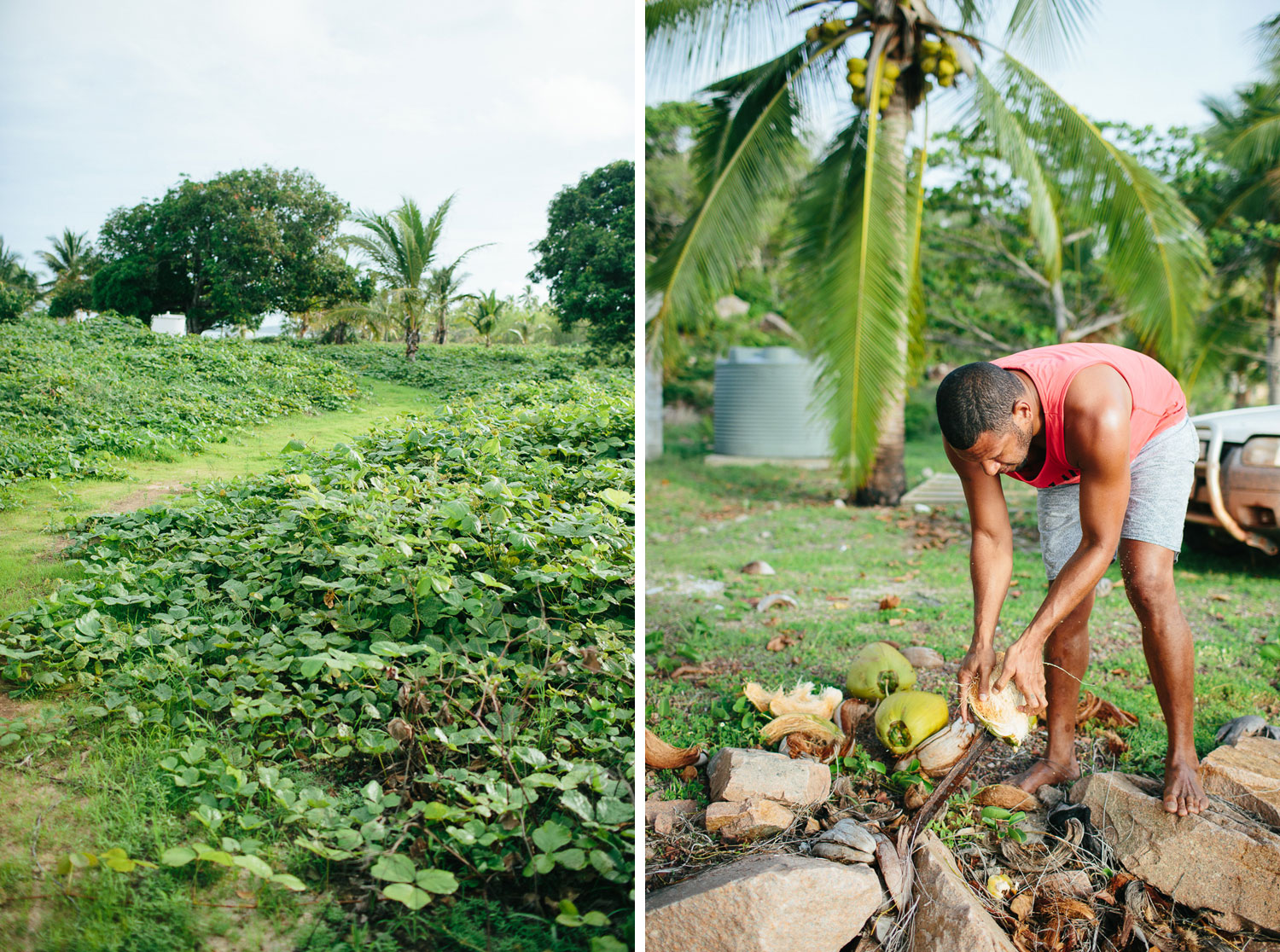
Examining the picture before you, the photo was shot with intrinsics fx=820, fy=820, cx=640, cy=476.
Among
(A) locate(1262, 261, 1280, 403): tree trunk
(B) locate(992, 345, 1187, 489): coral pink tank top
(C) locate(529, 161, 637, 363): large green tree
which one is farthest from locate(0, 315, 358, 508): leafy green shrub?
(A) locate(1262, 261, 1280, 403): tree trunk

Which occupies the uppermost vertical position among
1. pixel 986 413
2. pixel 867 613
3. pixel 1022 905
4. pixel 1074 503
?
pixel 986 413

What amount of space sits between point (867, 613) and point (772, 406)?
6966 mm

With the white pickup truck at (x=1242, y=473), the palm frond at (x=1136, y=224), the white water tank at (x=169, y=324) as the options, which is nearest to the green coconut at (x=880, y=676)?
the white water tank at (x=169, y=324)

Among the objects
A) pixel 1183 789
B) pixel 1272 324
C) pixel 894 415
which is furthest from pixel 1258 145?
pixel 1183 789

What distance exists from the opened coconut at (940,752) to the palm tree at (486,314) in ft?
5.82

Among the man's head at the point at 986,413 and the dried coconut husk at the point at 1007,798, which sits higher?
the man's head at the point at 986,413

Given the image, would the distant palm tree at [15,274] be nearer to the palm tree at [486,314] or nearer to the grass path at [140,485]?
the grass path at [140,485]

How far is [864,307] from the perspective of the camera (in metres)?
5.49

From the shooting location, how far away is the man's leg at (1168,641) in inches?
84.0

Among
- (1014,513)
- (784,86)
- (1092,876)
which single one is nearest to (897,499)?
(1014,513)

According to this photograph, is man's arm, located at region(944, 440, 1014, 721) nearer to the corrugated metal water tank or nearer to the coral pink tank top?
the coral pink tank top

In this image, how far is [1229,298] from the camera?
996 cm

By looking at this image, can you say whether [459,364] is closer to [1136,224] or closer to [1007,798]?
[1007,798]

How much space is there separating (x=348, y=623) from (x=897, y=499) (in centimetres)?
621
